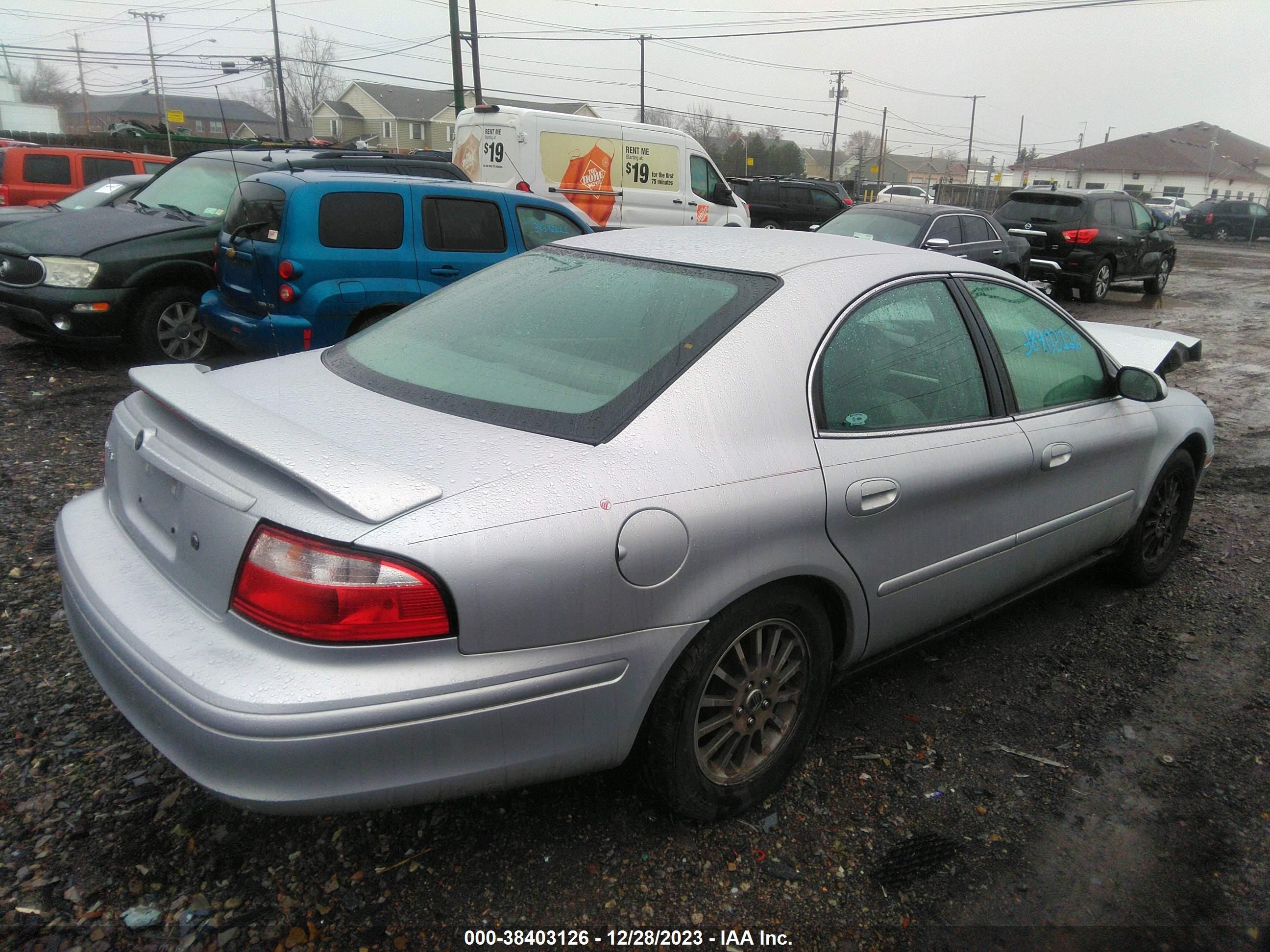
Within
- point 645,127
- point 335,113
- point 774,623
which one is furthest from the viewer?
point 335,113

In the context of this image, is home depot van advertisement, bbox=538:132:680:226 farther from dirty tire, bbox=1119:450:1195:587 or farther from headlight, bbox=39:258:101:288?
dirty tire, bbox=1119:450:1195:587

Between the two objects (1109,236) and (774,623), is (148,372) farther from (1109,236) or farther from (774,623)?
(1109,236)

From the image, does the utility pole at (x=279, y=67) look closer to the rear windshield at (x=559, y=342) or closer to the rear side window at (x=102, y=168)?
the rear side window at (x=102, y=168)

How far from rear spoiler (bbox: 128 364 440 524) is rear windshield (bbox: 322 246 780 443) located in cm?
36

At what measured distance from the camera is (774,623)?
2.48 m

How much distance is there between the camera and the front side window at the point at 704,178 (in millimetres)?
14812

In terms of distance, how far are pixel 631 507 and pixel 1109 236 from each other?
1499 centimetres

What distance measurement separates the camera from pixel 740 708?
2.49 m

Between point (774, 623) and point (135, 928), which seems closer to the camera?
point (135, 928)

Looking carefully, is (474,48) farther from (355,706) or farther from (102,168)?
(355,706)

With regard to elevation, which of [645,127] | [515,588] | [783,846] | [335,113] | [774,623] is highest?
[335,113]

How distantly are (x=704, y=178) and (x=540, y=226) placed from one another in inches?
322

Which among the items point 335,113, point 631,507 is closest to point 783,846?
point 631,507

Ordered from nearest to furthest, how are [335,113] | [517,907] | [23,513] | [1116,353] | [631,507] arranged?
[631,507]
[517,907]
[23,513]
[1116,353]
[335,113]
